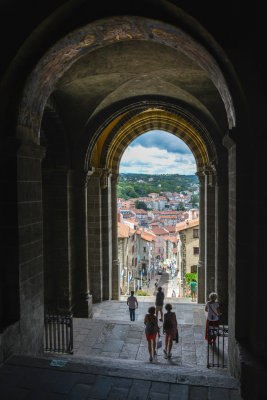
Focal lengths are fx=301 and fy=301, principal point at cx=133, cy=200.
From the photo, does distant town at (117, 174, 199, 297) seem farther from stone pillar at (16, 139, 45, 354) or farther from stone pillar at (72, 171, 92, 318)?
stone pillar at (16, 139, 45, 354)

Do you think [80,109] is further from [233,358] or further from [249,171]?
[233,358]

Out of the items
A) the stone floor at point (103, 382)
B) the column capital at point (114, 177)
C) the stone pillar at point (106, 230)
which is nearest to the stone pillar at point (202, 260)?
the column capital at point (114, 177)

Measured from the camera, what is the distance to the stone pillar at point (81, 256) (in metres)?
10.4

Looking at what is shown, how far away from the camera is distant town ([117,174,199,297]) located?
2930 cm

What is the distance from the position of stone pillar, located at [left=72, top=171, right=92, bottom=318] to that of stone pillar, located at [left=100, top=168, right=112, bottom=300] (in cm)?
176

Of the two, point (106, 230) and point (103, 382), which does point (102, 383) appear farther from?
point (106, 230)

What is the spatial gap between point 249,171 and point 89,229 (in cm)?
832

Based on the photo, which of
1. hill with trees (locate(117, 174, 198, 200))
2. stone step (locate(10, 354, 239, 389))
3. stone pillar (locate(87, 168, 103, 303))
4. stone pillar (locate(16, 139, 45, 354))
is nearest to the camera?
stone step (locate(10, 354, 239, 389))

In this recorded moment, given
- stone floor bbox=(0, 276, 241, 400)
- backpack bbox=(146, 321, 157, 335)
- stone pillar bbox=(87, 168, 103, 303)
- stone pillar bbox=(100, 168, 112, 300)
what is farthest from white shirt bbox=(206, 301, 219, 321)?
stone pillar bbox=(100, 168, 112, 300)

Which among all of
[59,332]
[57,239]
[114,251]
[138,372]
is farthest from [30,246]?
[114,251]

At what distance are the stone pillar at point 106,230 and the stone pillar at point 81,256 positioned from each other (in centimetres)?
176

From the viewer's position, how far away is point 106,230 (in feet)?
40.4

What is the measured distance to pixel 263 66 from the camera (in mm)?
4453

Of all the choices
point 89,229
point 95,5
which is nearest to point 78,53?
point 95,5
